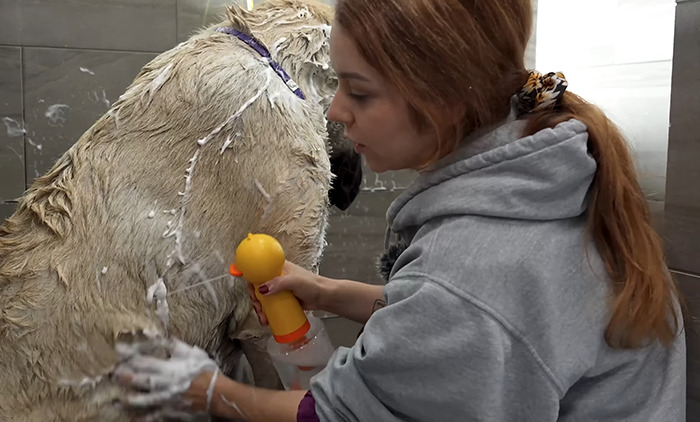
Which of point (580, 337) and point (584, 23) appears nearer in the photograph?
point (580, 337)

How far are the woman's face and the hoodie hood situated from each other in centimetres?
5

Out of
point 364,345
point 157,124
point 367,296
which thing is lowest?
point 367,296

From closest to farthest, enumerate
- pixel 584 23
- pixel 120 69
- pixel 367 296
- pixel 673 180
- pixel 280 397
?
pixel 280 397 < pixel 673 180 < pixel 367 296 < pixel 584 23 < pixel 120 69

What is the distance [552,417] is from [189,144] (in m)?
0.64

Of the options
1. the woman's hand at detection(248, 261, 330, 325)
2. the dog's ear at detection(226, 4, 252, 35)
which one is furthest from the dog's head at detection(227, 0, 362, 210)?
the woman's hand at detection(248, 261, 330, 325)

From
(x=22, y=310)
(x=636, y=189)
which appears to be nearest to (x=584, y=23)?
(x=636, y=189)

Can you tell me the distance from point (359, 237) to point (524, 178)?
1.11 metres

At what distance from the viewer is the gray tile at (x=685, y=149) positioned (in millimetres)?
828

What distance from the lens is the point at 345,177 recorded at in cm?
142

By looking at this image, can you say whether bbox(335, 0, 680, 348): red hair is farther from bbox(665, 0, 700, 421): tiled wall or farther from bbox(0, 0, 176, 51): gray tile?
bbox(0, 0, 176, 51): gray tile

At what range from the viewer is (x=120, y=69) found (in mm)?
1364

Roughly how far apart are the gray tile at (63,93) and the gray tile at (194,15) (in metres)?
0.12

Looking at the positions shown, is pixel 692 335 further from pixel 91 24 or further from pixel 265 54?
pixel 91 24

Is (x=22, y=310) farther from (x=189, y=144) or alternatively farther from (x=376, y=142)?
(x=376, y=142)
